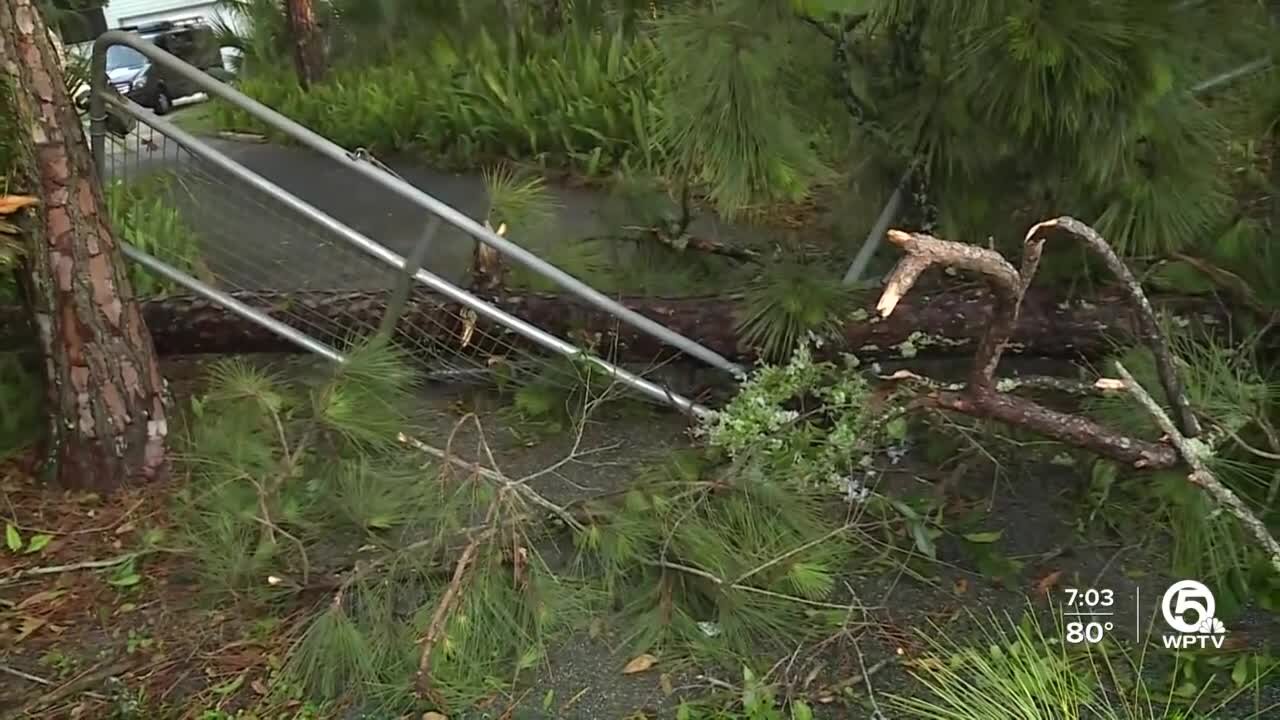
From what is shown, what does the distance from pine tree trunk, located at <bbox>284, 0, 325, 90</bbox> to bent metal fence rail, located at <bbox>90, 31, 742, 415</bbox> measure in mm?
3993

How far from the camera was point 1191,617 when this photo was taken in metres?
2.14

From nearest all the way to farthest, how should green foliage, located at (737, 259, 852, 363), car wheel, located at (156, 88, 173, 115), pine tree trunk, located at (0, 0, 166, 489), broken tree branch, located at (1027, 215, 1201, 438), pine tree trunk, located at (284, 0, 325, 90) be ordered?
broken tree branch, located at (1027, 215, 1201, 438)
pine tree trunk, located at (0, 0, 166, 489)
green foliage, located at (737, 259, 852, 363)
car wheel, located at (156, 88, 173, 115)
pine tree trunk, located at (284, 0, 325, 90)

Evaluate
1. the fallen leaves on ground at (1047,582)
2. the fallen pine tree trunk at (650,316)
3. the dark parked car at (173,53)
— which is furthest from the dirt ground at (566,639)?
the dark parked car at (173,53)

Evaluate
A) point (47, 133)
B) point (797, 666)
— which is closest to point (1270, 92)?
point (797, 666)

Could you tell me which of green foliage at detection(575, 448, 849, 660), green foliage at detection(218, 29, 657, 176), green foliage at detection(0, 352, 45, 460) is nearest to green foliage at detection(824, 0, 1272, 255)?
green foliage at detection(575, 448, 849, 660)

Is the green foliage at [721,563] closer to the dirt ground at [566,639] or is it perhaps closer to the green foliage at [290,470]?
the dirt ground at [566,639]

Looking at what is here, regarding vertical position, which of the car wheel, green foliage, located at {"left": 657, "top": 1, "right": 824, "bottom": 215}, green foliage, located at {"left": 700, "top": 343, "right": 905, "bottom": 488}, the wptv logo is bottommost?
the car wheel

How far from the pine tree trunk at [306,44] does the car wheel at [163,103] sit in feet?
3.01

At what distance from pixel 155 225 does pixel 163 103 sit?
4214mm

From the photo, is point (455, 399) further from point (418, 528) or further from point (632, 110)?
point (632, 110)

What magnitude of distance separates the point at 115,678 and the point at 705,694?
118 centimetres

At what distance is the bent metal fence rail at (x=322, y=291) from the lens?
9.25 feet

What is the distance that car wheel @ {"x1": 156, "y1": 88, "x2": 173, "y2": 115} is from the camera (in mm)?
7127

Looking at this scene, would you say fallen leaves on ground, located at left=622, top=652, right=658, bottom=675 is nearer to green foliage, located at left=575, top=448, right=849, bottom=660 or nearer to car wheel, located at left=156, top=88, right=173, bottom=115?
green foliage, located at left=575, top=448, right=849, bottom=660
